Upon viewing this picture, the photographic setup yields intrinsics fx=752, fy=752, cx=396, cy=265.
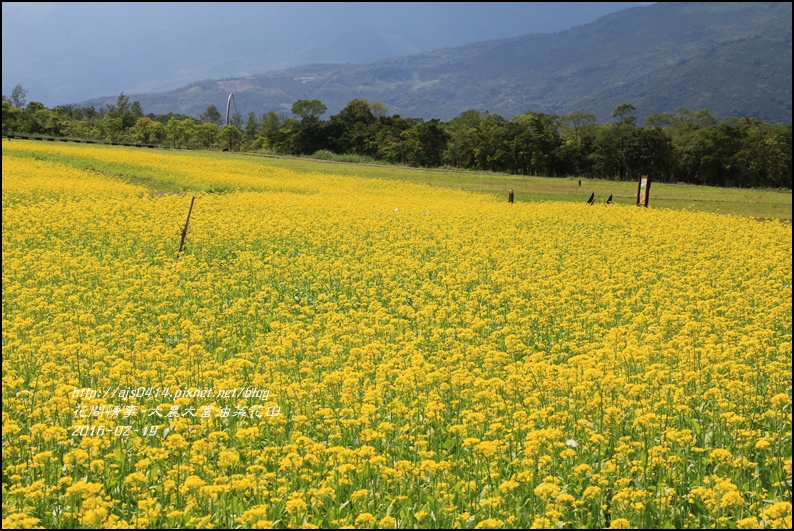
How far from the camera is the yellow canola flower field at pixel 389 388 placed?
17.8 feet

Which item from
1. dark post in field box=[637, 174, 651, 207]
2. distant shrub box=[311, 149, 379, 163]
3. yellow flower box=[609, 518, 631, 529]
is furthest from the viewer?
distant shrub box=[311, 149, 379, 163]

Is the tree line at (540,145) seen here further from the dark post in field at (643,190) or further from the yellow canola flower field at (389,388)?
the yellow canola flower field at (389,388)

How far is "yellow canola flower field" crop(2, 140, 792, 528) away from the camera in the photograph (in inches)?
213

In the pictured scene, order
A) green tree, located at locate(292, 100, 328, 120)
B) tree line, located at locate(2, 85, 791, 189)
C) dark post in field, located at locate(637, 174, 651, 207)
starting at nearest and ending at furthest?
dark post in field, located at locate(637, 174, 651, 207) → tree line, located at locate(2, 85, 791, 189) → green tree, located at locate(292, 100, 328, 120)

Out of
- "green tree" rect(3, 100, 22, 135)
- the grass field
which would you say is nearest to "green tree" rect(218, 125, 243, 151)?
"green tree" rect(3, 100, 22, 135)

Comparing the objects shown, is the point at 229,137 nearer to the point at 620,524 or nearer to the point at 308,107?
the point at 308,107

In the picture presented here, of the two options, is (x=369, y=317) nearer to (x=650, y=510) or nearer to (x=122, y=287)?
(x=122, y=287)

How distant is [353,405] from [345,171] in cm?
4589

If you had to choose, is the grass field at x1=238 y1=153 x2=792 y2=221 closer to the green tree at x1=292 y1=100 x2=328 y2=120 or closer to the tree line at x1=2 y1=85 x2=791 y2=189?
the tree line at x1=2 y1=85 x2=791 y2=189

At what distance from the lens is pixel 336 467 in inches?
227

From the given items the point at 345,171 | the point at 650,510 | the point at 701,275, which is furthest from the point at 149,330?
the point at 345,171

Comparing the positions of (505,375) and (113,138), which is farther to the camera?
(113,138)

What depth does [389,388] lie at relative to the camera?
25.3ft

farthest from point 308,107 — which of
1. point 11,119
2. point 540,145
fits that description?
point 540,145
